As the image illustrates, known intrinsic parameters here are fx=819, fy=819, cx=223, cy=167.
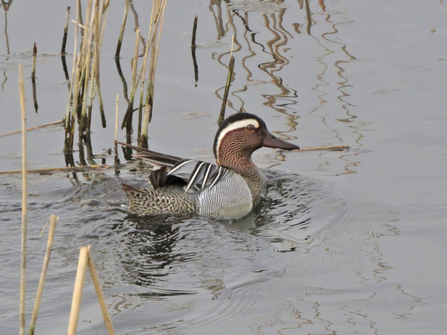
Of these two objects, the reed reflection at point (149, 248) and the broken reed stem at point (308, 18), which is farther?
the broken reed stem at point (308, 18)

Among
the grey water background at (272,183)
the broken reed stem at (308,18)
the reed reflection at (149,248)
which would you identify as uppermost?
the broken reed stem at (308,18)

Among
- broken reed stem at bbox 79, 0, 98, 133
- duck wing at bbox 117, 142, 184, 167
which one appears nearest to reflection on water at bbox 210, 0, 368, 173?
duck wing at bbox 117, 142, 184, 167

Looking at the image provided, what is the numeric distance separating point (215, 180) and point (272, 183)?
73cm

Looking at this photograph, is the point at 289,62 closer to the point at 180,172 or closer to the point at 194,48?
the point at 194,48

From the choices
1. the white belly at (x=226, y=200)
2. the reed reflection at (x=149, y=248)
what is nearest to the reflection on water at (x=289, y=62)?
the white belly at (x=226, y=200)

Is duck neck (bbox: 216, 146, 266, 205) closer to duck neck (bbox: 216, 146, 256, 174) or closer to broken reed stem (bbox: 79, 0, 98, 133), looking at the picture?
duck neck (bbox: 216, 146, 256, 174)

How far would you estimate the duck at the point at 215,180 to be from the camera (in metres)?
7.55

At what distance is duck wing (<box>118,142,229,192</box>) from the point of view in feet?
24.8

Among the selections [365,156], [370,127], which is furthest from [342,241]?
[370,127]

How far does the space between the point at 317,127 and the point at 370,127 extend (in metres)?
0.58

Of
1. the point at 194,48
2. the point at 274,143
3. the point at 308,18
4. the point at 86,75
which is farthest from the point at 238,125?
the point at 308,18

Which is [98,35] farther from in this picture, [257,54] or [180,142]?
[257,54]

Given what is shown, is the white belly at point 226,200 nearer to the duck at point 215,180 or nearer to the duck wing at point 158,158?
the duck at point 215,180

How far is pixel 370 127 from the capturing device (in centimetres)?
893
